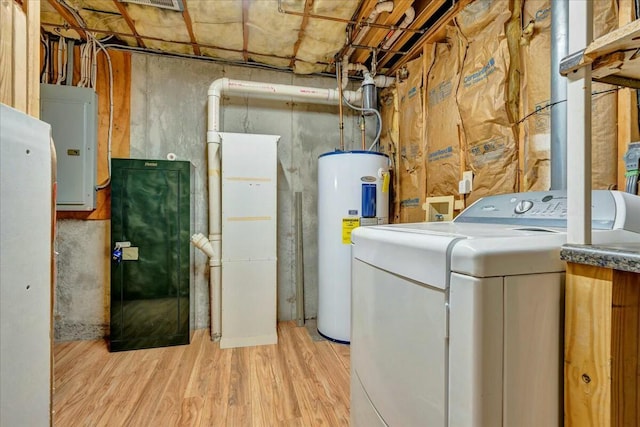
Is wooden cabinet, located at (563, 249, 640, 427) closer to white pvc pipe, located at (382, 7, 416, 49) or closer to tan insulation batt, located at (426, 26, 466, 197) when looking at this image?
tan insulation batt, located at (426, 26, 466, 197)

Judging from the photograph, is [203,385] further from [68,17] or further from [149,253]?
[68,17]

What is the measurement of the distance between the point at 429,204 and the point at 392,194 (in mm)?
637

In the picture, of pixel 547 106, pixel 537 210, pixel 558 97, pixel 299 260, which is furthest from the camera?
pixel 299 260

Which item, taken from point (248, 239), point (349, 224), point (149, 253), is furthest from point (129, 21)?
point (349, 224)

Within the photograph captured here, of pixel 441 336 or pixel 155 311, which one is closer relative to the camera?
pixel 441 336

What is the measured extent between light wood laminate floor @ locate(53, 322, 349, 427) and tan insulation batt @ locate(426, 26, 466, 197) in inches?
58.2

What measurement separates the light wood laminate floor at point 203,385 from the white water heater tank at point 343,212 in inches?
11.7

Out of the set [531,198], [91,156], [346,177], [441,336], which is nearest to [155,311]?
[91,156]

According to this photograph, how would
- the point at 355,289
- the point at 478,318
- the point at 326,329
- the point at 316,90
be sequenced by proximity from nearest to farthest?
the point at 478,318
the point at 355,289
the point at 326,329
the point at 316,90

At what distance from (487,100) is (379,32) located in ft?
3.64

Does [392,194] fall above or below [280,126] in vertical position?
below

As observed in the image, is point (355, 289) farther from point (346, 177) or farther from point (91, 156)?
point (91, 156)

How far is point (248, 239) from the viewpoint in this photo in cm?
255

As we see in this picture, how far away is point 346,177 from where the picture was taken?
249cm
